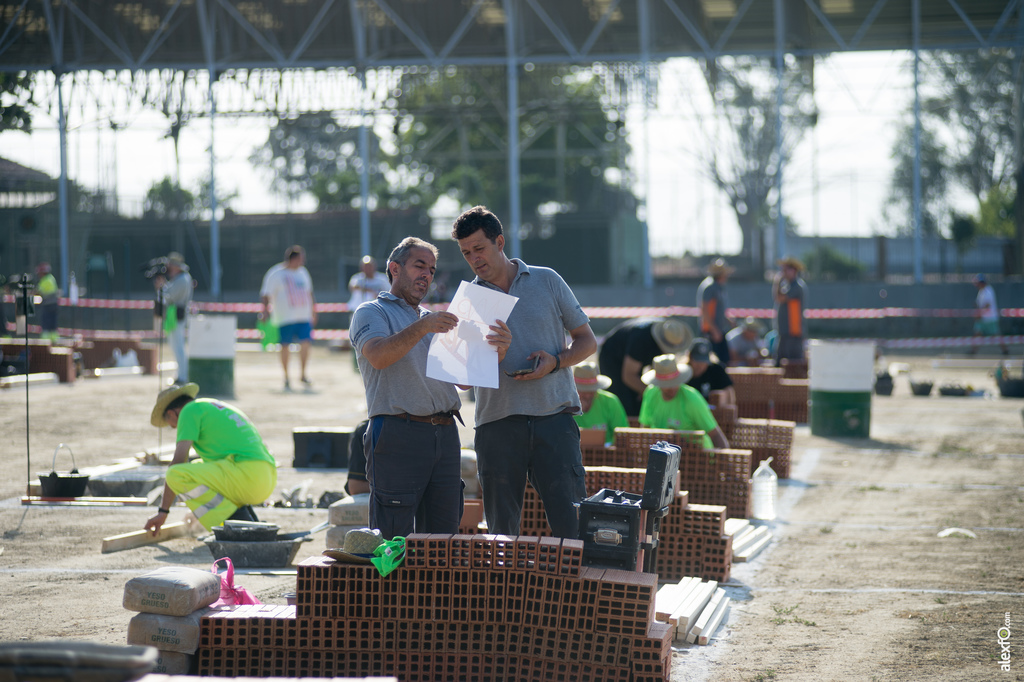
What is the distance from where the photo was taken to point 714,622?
19.7 ft

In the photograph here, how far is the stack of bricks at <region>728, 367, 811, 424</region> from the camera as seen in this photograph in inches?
561

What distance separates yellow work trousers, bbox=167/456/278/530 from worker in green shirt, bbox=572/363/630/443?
255 cm

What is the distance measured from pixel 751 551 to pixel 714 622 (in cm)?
194

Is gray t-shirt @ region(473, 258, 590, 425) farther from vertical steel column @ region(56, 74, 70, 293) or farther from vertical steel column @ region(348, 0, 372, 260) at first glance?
vertical steel column @ region(56, 74, 70, 293)

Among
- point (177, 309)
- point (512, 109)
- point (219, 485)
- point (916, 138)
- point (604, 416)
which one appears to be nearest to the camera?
point (219, 485)

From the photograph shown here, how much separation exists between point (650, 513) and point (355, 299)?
583 inches

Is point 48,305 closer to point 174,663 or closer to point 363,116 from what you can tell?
point 363,116

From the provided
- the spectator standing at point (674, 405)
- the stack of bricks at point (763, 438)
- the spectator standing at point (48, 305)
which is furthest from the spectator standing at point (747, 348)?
the spectator standing at point (48, 305)

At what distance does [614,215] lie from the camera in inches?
1318

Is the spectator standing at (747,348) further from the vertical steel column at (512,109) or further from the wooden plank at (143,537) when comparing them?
the vertical steel column at (512,109)

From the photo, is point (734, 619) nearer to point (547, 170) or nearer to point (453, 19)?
point (453, 19)

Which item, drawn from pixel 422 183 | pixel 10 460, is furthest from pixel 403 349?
pixel 422 183

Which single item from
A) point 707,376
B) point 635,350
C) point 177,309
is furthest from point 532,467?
point 177,309

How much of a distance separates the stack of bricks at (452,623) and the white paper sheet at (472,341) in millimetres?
770
